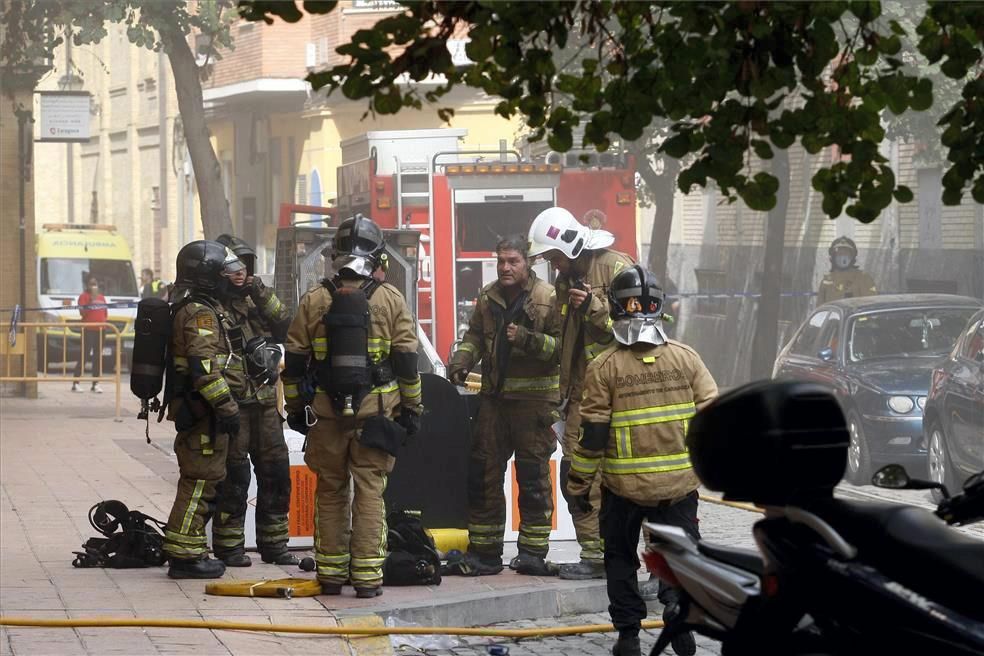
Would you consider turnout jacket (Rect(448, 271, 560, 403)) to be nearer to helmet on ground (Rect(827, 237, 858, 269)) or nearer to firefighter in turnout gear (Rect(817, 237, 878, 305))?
firefighter in turnout gear (Rect(817, 237, 878, 305))

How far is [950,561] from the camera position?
3.26 meters

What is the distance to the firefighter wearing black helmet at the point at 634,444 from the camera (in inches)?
285

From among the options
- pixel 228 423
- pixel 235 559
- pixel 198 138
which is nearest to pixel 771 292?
pixel 198 138

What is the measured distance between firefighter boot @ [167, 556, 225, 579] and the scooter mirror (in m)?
5.61

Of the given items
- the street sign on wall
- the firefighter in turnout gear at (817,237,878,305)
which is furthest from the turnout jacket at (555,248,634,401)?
the street sign on wall

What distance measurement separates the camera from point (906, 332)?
15102 millimetres

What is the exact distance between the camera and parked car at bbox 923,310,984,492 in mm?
12461

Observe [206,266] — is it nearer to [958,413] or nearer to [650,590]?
[650,590]

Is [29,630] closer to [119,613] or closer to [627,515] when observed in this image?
[119,613]

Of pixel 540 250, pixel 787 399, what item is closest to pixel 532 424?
pixel 540 250

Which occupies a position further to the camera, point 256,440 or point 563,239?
point 256,440

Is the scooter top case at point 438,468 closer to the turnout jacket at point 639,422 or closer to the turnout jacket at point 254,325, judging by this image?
the turnout jacket at point 254,325

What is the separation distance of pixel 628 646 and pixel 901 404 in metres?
7.19

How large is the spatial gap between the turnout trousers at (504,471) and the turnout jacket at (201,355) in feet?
4.45
